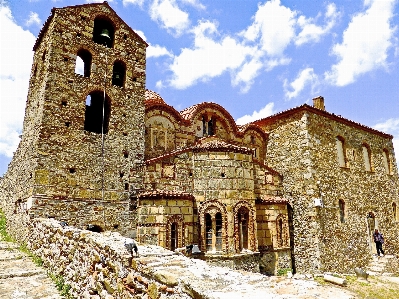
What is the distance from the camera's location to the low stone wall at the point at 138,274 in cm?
275

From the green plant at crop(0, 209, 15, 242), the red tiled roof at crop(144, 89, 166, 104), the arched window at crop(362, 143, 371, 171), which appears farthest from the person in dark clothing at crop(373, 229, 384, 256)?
the green plant at crop(0, 209, 15, 242)

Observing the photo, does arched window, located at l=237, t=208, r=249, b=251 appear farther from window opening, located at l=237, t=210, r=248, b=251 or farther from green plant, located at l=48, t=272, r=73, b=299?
green plant, located at l=48, t=272, r=73, b=299

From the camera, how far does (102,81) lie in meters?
12.2

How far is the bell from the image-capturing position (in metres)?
12.3

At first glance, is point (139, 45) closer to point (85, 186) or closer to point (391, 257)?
point (85, 186)

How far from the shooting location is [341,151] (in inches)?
661

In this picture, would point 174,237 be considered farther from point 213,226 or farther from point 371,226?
point 371,226

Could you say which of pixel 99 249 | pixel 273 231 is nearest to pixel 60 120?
pixel 99 249

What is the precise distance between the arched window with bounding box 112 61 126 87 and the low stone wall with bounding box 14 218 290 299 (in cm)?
783

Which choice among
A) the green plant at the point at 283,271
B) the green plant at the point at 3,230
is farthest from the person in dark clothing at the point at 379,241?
the green plant at the point at 3,230

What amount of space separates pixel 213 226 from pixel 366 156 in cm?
1225

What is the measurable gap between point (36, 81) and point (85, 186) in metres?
5.47

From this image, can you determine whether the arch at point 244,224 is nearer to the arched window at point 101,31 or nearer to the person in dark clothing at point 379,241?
the person in dark clothing at point 379,241

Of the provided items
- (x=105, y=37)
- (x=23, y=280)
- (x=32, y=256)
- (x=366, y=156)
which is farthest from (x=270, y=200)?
(x=23, y=280)
